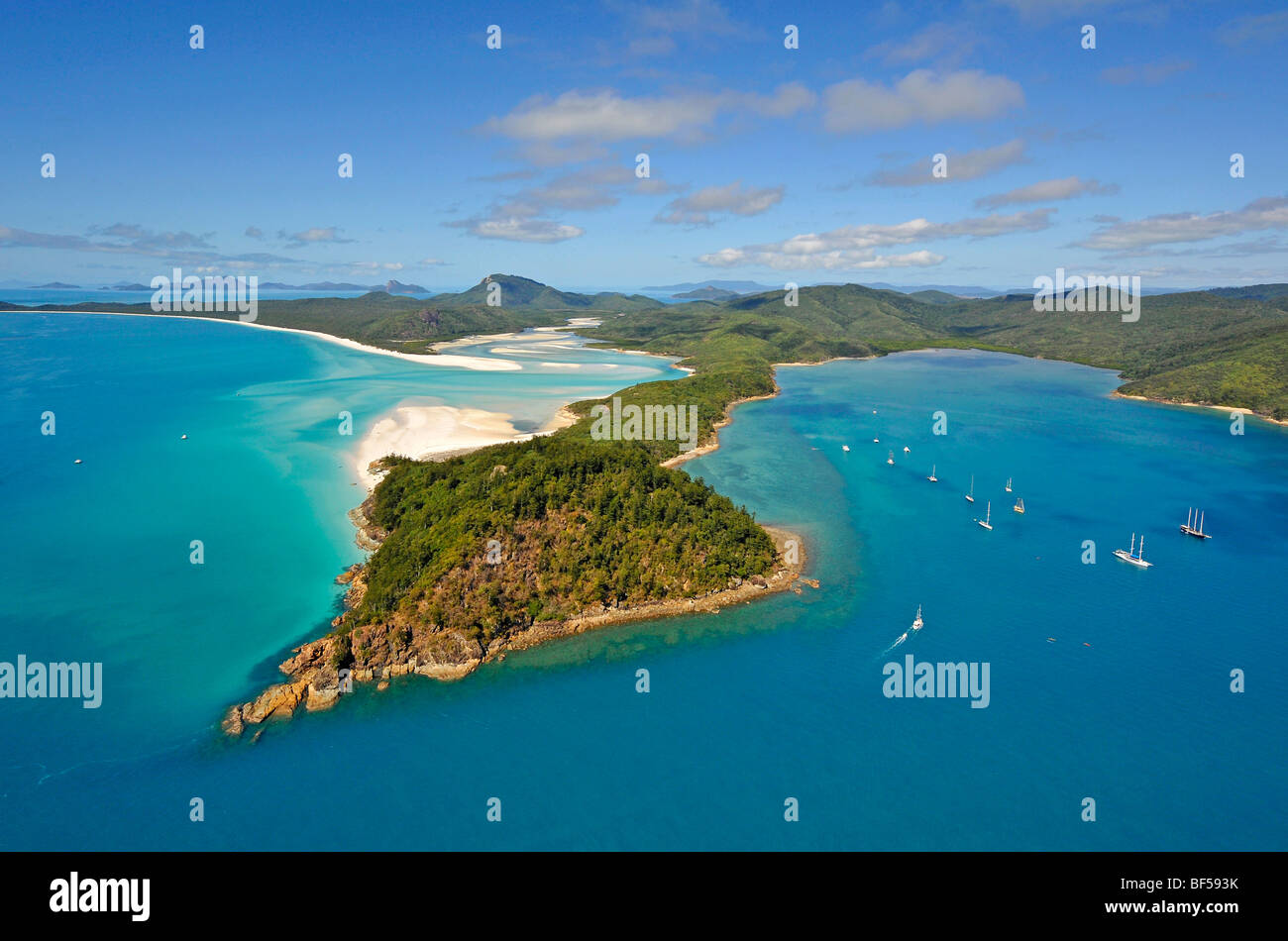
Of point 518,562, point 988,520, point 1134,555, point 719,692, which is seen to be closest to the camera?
point 719,692

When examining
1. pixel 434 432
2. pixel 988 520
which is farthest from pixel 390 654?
pixel 434 432

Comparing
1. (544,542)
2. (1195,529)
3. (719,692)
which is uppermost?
(544,542)

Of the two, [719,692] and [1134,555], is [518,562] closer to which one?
[719,692]

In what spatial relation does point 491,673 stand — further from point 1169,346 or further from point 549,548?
point 1169,346

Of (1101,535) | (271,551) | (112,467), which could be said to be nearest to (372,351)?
(112,467)

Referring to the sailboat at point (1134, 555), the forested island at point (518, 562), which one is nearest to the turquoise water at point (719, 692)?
the sailboat at point (1134, 555)

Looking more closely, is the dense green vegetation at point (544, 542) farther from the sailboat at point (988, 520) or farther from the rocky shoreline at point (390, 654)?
the sailboat at point (988, 520)
